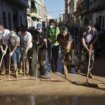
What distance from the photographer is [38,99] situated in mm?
10328

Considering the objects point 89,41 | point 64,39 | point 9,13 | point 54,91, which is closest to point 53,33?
point 64,39

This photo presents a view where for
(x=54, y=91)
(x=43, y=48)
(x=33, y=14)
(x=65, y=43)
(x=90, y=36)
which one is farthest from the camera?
(x=33, y=14)

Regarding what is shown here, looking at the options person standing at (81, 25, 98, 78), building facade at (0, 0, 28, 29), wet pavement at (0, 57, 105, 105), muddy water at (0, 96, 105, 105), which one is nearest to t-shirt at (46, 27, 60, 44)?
person standing at (81, 25, 98, 78)

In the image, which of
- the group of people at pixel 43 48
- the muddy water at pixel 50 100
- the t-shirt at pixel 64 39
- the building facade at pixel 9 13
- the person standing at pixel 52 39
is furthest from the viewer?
the building facade at pixel 9 13

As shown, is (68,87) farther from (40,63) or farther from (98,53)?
(98,53)

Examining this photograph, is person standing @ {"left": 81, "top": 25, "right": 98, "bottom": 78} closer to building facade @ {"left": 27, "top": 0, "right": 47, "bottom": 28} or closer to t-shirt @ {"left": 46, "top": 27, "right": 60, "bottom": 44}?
t-shirt @ {"left": 46, "top": 27, "right": 60, "bottom": 44}

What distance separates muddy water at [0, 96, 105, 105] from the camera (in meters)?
9.91

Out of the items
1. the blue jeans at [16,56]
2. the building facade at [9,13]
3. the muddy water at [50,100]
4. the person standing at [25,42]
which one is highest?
the building facade at [9,13]

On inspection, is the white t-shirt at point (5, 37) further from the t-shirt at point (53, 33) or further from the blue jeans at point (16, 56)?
the t-shirt at point (53, 33)

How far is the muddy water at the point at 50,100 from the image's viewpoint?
32.5 ft

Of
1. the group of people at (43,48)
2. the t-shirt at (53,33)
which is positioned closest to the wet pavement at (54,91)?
the group of people at (43,48)

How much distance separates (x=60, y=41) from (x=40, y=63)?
117 centimetres

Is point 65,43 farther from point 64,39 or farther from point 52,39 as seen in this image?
point 52,39

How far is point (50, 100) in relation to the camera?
1019 cm
